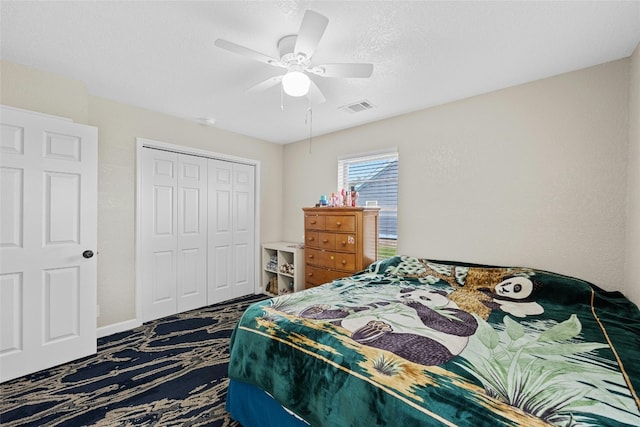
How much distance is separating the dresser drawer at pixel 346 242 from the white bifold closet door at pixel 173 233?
1.91 metres

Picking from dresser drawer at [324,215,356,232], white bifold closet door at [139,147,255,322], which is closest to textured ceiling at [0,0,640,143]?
white bifold closet door at [139,147,255,322]

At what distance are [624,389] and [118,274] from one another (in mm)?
3886

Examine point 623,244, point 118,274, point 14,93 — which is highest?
point 14,93

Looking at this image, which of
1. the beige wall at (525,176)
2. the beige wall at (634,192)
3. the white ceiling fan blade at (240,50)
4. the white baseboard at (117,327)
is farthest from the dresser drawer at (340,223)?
the white baseboard at (117,327)

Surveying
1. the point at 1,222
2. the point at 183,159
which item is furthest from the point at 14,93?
the point at 183,159

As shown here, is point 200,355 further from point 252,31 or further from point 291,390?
point 252,31

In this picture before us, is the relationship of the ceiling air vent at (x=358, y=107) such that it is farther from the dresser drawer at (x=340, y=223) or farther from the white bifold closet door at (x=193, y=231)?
the white bifold closet door at (x=193, y=231)

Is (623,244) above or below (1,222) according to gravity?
below

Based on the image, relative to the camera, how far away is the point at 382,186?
347 centimetres

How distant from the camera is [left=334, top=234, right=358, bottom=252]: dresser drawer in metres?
3.00

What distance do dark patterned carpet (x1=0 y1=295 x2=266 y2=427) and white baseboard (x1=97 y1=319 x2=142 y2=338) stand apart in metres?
0.09

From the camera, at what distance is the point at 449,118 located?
284cm

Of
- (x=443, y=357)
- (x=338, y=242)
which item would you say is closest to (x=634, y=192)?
(x=443, y=357)

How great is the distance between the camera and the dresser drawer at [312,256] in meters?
3.36
